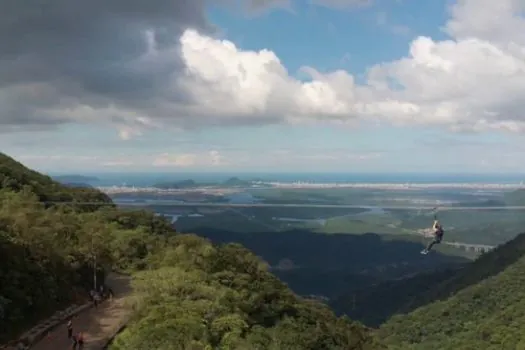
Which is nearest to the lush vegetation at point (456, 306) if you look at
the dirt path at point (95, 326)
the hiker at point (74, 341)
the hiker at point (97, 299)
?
the dirt path at point (95, 326)

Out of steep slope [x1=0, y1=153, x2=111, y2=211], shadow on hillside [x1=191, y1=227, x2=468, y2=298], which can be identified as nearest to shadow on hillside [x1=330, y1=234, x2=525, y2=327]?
shadow on hillside [x1=191, y1=227, x2=468, y2=298]

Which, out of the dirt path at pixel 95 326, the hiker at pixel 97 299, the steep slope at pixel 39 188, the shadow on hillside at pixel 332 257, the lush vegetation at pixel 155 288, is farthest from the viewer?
the shadow on hillside at pixel 332 257

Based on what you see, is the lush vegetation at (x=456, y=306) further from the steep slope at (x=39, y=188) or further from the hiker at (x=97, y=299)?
the hiker at (x=97, y=299)

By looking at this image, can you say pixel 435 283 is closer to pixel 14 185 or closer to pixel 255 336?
pixel 14 185

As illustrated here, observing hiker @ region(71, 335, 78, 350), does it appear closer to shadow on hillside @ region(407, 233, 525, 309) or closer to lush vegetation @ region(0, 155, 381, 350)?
lush vegetation @ region(0, 155, 381, 350)

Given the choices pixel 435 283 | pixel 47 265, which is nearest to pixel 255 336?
pixel 47 265

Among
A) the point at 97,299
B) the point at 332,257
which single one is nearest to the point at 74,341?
the point at 97,299
